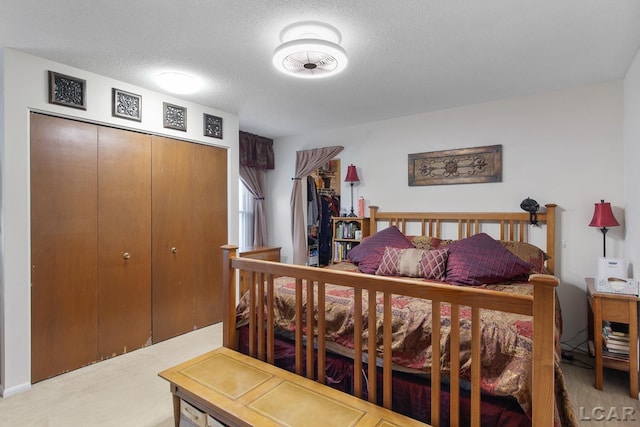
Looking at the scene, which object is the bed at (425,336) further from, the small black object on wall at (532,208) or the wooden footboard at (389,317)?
the small black object on wall at (532,208)

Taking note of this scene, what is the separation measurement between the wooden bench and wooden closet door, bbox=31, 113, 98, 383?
1.38m

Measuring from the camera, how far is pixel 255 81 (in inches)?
114

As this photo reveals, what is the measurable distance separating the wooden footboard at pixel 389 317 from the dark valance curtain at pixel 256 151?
2.64m

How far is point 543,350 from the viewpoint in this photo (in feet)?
4.01

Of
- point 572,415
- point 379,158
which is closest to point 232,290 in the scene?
point 572,415

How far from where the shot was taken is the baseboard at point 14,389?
2299 millimetres

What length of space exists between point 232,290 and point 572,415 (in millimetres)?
1955

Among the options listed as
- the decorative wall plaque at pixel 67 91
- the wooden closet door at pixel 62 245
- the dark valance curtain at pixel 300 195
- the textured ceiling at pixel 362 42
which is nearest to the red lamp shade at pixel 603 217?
the textured ceiling at pixel 362 42

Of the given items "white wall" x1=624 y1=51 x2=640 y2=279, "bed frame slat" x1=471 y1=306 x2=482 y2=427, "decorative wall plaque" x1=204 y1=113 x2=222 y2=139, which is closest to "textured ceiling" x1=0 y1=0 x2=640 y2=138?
"white wall" x1=624 y1=51 x2=640 y2=279

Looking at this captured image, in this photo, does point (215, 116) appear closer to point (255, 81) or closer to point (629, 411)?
point (255, 81)

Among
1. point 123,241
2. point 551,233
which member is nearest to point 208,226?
point 123,241

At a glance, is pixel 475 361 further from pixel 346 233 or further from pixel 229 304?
pixel 346 233

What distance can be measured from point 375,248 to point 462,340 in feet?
5.91

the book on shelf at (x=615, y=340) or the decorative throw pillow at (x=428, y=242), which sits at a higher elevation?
the decorative throw pillow at (x=428, y=242)
